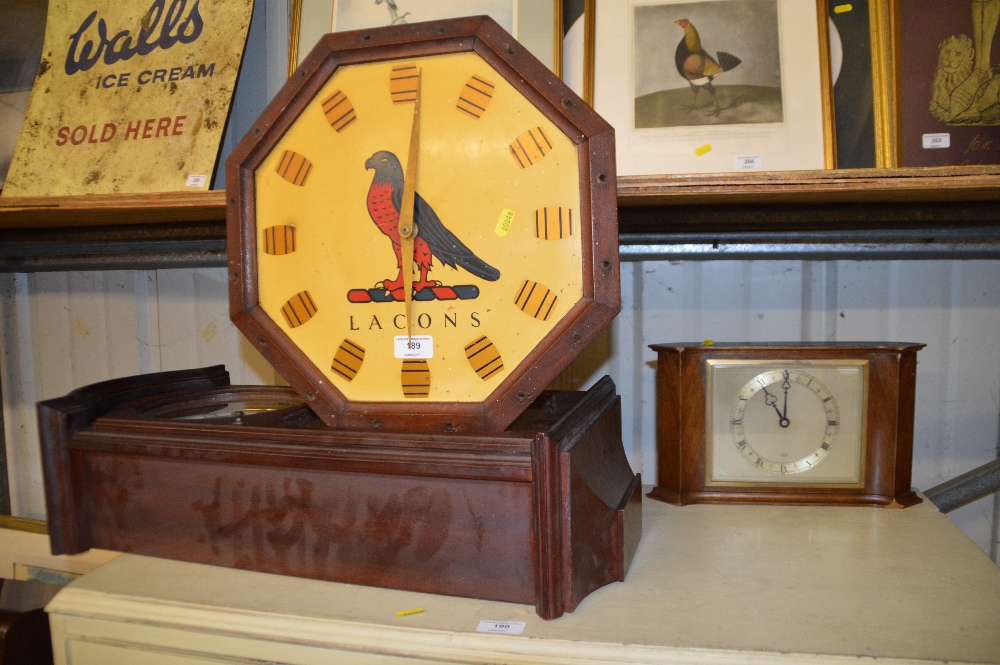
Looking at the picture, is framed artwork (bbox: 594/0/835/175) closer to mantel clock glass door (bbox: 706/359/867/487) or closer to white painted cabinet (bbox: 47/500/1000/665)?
mantel clock glass door (bbox: 706/359/867/487)

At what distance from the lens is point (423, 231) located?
0.83 m

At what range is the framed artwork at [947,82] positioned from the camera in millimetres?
1084

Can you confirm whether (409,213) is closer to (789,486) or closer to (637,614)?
(637,614)

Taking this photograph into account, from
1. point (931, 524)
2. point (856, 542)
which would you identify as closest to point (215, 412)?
point (856, 542)

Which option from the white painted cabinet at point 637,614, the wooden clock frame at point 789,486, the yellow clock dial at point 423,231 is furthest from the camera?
the wooden clock frame at point 789,486

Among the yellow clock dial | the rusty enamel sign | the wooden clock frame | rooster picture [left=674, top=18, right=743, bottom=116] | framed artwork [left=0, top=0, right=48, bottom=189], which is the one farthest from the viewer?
framed artwork [left=0, top=0, right=48, bottom=189]

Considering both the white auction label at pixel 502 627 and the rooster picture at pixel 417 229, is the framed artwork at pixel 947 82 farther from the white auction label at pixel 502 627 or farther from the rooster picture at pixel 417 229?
the white auction label at pixel 502 627

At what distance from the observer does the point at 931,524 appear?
101 centimetres

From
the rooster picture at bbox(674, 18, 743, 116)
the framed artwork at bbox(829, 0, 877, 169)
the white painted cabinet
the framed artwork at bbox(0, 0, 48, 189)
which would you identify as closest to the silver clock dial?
the white painted cabinet

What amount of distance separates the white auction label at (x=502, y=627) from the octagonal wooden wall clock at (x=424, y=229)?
23 centimetres

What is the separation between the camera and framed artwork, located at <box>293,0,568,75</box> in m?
1.21

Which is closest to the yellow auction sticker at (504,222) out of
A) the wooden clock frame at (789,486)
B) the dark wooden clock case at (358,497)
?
the dark wooden clock case at (358,497)

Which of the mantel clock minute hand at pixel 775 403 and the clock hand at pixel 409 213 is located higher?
the clock hand at pixel 409 213

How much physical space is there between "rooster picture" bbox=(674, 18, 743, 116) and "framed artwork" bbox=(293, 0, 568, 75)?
23 cm
